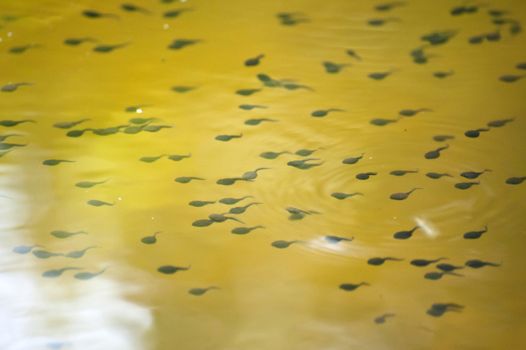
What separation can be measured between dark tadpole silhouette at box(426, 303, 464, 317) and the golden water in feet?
0.06

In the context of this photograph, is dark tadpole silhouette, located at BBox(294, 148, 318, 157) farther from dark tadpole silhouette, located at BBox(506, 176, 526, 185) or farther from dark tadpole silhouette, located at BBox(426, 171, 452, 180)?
dark tadpole silhouette, located at BBox(506, 176, 526, 185)

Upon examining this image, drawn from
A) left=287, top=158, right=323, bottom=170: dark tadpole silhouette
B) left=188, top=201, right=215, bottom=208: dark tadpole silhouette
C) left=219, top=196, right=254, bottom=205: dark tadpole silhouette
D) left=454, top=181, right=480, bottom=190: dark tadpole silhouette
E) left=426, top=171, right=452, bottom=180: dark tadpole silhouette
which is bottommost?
left=188, top=201, right=215, bottom=208: dark tadpole silhouette

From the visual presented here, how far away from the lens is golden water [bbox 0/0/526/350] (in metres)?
1.91

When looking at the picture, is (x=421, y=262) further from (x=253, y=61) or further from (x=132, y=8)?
(x=132, y=8)

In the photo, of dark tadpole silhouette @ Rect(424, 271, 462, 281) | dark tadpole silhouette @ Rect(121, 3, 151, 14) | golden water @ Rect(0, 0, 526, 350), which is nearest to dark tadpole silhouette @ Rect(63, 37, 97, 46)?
golden water @ Rect(0, 0, 526, 350)

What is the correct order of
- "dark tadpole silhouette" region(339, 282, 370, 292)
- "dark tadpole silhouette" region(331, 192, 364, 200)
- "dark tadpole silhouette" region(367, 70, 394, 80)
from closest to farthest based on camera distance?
"dark tadpole silhouette" region(339, 282, 370, 292) → "dark tadpole silhouette" region(331, 192, 364, 200) → "dark tadpole silhouette" region(367, 70, 394, 80)

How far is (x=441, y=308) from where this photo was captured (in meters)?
1.94

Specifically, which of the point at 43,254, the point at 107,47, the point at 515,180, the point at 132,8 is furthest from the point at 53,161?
the point at 515,180

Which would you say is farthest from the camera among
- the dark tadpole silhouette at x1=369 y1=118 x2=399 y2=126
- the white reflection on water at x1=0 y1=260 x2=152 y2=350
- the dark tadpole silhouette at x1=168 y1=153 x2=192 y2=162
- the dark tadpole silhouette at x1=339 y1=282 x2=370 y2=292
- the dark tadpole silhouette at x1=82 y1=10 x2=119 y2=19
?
the dark tadpole silhouette at x1=82 y1=10 x2=119 y2=19

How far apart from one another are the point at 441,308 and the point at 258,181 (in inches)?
23.3

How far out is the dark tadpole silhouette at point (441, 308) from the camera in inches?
76.0

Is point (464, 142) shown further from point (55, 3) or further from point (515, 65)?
point (55, 3)

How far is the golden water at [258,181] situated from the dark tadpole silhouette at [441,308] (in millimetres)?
17

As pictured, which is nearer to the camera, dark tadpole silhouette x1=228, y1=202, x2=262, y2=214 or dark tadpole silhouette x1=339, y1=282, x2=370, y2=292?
dark tadpole silhouette x1=339, y1=282, x2=370, y2=292
